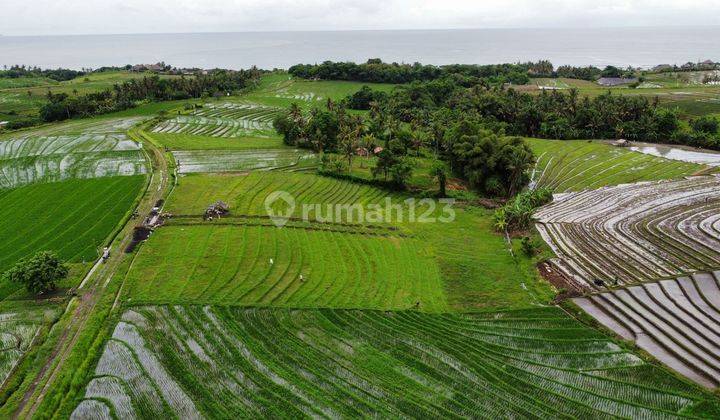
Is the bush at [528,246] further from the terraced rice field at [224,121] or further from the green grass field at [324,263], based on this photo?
the terraced rice field at [224,121]

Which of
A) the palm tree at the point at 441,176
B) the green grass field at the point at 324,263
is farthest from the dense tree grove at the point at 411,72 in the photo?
the green grass field at the point at 324,263

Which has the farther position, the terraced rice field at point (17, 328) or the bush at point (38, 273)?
the bush at point (38, 273)

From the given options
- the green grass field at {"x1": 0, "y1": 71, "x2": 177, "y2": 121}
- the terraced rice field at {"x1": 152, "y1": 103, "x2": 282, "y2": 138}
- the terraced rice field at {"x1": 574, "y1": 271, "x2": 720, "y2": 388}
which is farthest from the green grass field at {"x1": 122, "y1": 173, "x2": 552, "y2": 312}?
the green grass field at {"x1": 0, "y1": 71, "x2": 177, "y2": 121}

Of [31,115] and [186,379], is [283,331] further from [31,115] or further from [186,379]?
[31,115]

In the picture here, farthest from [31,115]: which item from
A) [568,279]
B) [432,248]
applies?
[568,279]

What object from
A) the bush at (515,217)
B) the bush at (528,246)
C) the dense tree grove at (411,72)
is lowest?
the bush at (528,246)

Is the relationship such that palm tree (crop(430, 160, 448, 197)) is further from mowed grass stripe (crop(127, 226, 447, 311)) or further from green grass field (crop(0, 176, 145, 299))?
green grass field (crop(0, 176, 145, 299))
